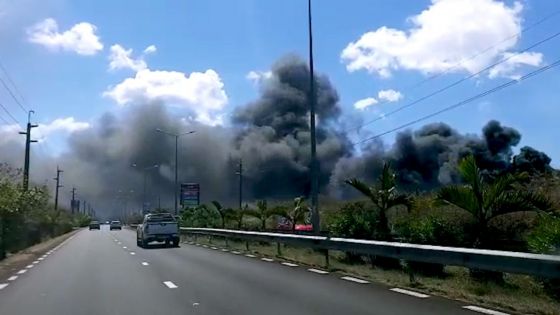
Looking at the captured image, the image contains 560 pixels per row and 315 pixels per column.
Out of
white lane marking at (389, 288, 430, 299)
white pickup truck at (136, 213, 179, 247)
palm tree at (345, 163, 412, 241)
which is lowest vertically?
Answer: white lane marking at (389, 288, 430, 299)

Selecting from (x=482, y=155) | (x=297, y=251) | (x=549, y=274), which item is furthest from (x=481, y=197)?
(x=482, y=155)

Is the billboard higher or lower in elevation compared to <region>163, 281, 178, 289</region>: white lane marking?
higher

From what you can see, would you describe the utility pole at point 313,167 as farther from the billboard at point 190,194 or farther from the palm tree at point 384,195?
the billboard at point 190,194

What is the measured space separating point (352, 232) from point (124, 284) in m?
8.26

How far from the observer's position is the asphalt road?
36.4 feet

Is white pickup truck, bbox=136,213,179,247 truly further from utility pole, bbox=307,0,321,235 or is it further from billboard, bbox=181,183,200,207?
billboard, bbox=181,183,200,207

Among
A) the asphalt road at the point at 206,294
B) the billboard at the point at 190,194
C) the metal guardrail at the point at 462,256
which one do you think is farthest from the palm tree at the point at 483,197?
the billboard at the point at 190,194

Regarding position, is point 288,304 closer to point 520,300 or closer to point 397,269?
point 520,300

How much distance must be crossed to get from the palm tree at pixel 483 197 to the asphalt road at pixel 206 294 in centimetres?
357

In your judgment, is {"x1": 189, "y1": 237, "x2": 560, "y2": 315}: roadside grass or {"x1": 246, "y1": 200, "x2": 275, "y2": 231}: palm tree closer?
{"x1": 189, "y1": 237, "x2": 560, "y2": 315}: roadside grass

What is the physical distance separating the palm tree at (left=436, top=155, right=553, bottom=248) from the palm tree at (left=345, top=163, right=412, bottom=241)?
490 cm

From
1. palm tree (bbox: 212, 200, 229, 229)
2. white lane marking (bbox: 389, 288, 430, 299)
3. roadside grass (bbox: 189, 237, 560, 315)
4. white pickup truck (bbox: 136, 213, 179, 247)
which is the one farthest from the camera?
palm tree (bbox: 212, 200, 229, 229)

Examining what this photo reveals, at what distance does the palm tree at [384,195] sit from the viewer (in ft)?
71.3

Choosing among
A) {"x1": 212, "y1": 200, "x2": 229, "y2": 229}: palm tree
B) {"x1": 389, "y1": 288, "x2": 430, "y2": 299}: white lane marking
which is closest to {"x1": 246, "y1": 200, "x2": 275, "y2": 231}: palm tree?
{"x1": 212, "y1": 200, "x2": 229, "y2": 229}: palm tree
